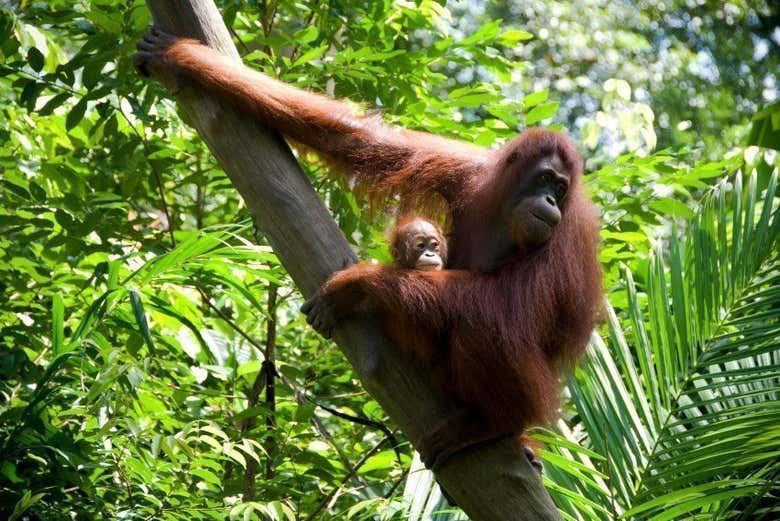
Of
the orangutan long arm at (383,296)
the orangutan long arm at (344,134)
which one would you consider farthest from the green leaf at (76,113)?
the orangutan long arm at (383,296)

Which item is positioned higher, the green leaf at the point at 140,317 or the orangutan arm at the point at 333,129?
the orangutan arm at the point at 333,129

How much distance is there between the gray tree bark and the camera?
2.70m

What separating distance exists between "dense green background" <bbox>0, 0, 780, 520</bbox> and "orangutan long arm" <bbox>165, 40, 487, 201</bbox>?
368 millimetres

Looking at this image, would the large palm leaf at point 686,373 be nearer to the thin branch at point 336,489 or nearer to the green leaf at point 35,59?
the thin branch at point 336,489

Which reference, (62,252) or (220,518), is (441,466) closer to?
(220,518)

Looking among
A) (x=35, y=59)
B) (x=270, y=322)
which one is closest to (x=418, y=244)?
(x=270, y=322)

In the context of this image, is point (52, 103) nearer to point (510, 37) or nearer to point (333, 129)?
point (333, 129)

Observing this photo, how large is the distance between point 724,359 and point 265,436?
6.17ft

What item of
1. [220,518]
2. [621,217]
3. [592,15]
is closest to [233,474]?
[220,518]

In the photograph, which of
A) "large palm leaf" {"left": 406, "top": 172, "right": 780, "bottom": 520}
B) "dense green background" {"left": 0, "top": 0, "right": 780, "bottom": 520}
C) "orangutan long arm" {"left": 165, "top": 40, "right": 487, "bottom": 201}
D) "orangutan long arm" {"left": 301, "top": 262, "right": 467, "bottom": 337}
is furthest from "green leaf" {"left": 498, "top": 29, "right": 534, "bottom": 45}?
"orangutan long arm" {"left": 301, "top": 262, "right": 467, "bottom": 337}

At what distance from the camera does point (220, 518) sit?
3326 mm

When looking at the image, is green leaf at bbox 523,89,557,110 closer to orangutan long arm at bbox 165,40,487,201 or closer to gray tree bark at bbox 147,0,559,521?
orangutan long arm at bbox 165,40,487,201

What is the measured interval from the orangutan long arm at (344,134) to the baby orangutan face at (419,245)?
0.49 ft

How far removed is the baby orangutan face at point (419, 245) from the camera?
3.89 meters
